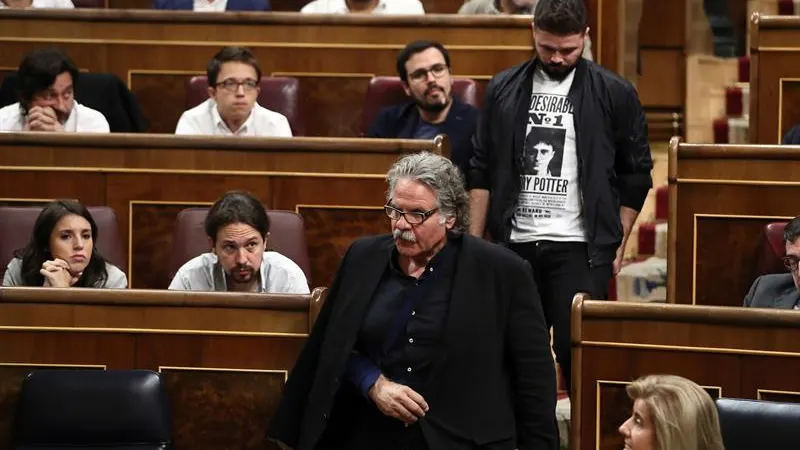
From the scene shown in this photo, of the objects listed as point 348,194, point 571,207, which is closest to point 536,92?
point 571,207

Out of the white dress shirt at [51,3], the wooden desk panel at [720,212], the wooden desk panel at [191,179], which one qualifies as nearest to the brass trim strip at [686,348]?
the wooden desk panel at [720,212]

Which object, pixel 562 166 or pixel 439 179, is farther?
pixel 562 166

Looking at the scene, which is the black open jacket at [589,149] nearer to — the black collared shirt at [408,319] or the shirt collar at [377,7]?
the black collared shirt at [408,319]

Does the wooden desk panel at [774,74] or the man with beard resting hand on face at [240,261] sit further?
the wooden desk panel at [774,74]

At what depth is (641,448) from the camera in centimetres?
170

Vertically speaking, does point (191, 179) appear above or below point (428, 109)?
below

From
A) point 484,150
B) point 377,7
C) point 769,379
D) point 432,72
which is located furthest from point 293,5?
point 769,379

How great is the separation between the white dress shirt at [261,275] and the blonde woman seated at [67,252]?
15 centimetres

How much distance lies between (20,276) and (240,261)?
0.44 m

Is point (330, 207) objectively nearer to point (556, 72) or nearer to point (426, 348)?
point (556, 72)

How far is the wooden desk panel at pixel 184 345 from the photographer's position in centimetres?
Result: 236

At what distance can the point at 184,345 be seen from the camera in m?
2.39

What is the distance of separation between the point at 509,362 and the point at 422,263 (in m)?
0.16

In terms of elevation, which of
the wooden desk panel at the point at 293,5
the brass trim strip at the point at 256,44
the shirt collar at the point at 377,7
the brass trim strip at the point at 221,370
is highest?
the wooden desk panel at the point at 293,5
